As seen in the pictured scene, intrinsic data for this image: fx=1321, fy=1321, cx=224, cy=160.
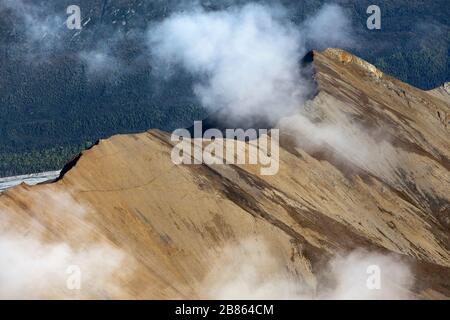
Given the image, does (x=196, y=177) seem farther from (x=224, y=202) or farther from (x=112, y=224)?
(x=112, y=224)

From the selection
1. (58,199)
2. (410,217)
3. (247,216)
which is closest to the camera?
(58,199)

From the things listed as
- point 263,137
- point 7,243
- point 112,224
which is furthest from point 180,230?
point 263,137

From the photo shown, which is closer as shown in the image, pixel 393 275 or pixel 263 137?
pixel 393 275

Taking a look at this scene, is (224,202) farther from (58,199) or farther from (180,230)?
(58,199)

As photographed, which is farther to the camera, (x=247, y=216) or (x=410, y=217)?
(x=410, y=217)

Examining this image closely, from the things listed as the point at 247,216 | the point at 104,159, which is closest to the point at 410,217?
the point at 247,216

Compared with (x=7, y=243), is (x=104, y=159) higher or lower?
higher
